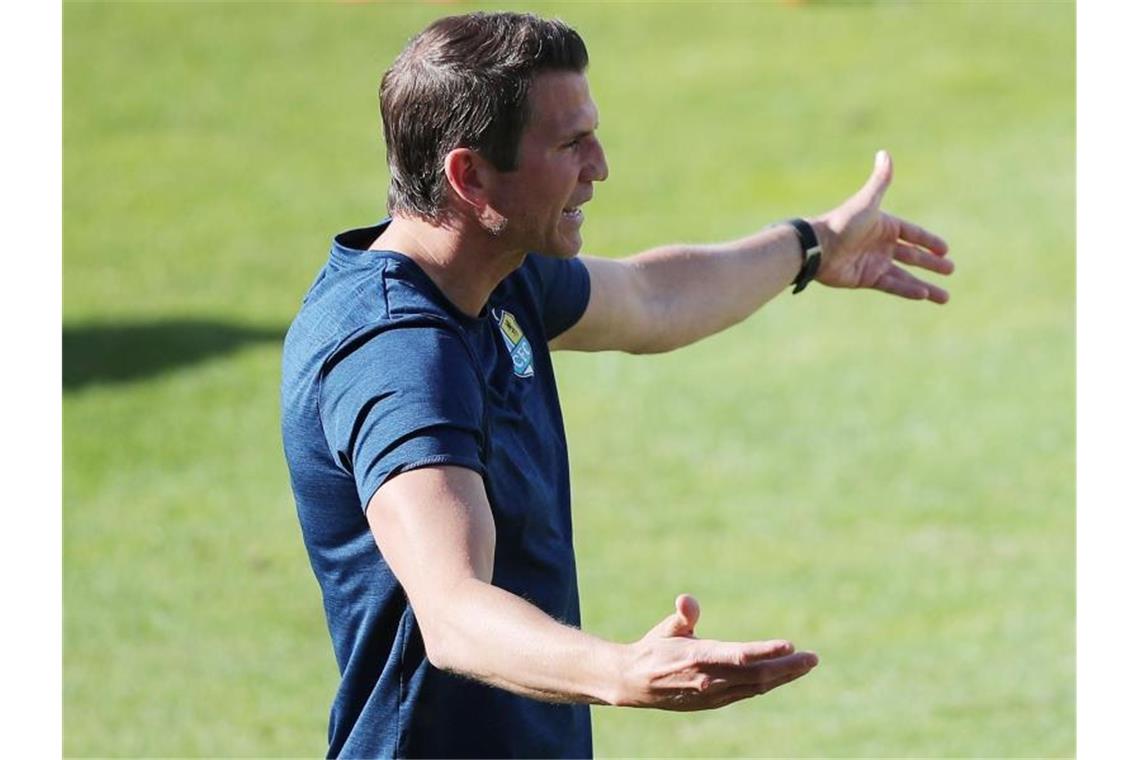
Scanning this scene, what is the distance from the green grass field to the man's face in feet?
13.8

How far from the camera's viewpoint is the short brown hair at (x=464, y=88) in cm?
298

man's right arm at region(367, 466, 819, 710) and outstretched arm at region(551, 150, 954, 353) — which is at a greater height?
outstretched arm at region(551, 150, 954, 353)

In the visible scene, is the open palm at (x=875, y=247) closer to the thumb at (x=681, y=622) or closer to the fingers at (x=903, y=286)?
the fingers at (x=903, y=286)

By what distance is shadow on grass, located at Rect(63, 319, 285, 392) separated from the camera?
12297mm

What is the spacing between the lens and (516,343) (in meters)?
3.27

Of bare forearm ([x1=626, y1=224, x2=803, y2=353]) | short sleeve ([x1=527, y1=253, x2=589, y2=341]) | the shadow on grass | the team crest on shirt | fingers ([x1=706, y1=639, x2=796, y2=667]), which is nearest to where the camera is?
fingers ([x1=706, y1=639, x2=796, y2=667])

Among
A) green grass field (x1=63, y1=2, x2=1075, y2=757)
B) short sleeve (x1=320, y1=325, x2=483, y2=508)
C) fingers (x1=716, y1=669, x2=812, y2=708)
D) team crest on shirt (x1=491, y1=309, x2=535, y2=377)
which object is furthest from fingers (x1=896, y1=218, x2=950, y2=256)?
green grass field (x1=63, y1=2, x2=1075, y2=757)

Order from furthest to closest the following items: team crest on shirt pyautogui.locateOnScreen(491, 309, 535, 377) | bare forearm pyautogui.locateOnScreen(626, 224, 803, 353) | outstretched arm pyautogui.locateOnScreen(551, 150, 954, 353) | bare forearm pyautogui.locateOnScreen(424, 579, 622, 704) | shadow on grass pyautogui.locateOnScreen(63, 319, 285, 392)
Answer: shadow on grass pyautogui.locateOnScreen(63, 319, 285, 392)
bare forearm pyautogui.locateOnScreen(626, 224, 803, 353)
outstretched arm pyautogui.locateOnScreen(551, 150, 954, 353)
team crest on shirt pyautogui.locateOnScreen(491, 309, 535, 377)
bare forearm pyautogui.locateOnScreen(424, 579, 622, 704)

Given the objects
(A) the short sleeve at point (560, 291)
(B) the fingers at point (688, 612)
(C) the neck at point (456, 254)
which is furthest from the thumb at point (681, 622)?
(A) the short sleeve at point (560, 291)

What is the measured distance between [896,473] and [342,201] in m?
6.59

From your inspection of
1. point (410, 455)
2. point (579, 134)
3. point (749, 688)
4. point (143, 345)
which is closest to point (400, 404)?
point (410, 455)

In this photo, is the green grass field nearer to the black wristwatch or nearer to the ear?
the black wristwatch

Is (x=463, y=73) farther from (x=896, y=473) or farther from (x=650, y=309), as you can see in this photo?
(x=896, y=473)

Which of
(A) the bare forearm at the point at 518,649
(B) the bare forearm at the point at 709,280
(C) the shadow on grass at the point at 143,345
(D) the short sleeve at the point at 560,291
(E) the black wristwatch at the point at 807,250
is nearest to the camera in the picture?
(A) the bare forearm at the point at 518,649
